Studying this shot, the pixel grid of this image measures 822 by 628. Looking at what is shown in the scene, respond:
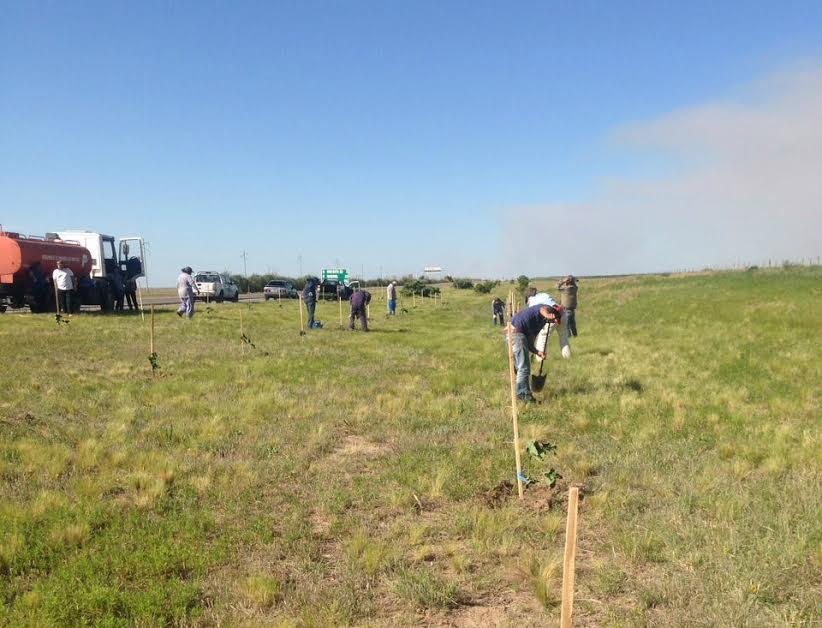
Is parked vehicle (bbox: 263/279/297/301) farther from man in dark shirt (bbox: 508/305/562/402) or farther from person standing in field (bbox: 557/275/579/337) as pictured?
man in dark shirt (bbox: 508/305/562/402)

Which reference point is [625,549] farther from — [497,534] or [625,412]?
[625,412]

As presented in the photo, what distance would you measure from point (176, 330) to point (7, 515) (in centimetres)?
1393

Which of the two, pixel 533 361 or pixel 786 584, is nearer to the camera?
pixel 786 584

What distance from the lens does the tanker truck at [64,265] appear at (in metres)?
20.3

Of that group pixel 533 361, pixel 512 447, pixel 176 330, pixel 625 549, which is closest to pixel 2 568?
pixel 625 549

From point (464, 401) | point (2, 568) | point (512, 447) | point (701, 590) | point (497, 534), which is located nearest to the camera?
point (701, 590)

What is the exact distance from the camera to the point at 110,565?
4094 mm

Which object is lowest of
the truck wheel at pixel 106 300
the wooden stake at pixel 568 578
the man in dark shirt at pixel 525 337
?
the wooden stake at pixel 568 578

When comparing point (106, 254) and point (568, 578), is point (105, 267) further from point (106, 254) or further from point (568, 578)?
point (568, 578)

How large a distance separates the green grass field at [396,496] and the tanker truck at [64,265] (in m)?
10.4

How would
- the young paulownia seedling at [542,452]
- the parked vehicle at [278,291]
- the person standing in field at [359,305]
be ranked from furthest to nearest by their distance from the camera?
the parked vehicle at [278,291] < the person standing in field at [359,305] < the young paulownia seedling at [542,452]

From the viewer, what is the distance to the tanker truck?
66.7 feet

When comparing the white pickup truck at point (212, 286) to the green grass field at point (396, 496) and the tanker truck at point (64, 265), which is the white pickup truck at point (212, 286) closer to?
the tanker truck at point (64, 265)

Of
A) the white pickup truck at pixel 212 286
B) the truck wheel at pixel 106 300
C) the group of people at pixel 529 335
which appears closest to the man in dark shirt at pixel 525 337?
the group of people at pixel 529 335
